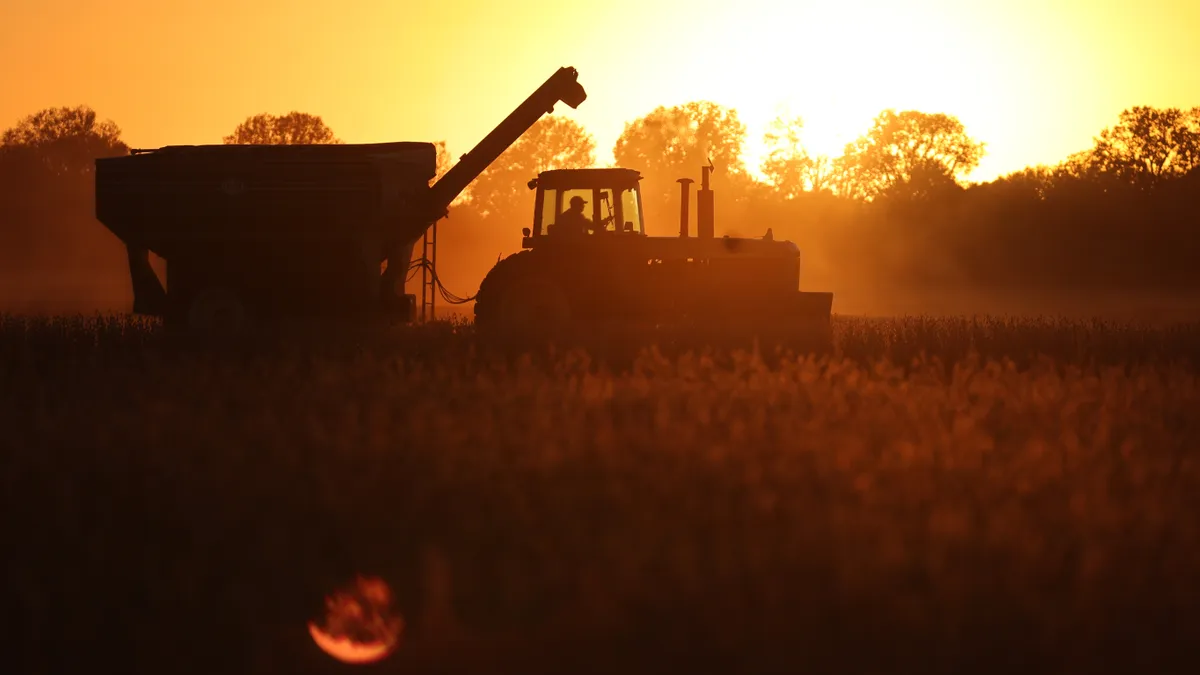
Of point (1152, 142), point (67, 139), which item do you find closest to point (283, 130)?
point (67, 139)

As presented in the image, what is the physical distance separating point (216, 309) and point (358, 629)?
46.5 feet

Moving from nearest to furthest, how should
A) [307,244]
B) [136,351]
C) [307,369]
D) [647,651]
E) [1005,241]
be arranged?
[647,651]
[307,369]
[136,351]
[307,244]
[1005,241]

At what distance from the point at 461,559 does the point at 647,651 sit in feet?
3.01

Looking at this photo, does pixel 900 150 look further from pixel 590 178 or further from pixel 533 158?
pixel 590 178

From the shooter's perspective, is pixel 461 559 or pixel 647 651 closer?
pixel 647 651

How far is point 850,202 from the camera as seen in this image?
65.1m

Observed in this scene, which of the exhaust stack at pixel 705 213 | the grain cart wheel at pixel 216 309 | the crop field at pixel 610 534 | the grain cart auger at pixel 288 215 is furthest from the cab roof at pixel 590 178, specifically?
the crop field at pixel 610 534

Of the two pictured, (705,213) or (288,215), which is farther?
(288,215)

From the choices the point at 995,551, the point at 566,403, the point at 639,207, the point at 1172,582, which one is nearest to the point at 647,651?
the point at 995,551

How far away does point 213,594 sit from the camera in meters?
4.55

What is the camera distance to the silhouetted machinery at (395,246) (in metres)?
15.5

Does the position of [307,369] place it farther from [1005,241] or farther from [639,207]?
[1005,241]

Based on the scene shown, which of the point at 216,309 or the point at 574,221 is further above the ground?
the point at 574,221

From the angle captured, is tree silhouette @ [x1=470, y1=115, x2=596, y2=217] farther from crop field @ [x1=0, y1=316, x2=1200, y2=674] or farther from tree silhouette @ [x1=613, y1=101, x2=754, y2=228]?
crop field @ [x1=0, y1=316, x2=1200, y2=674]
